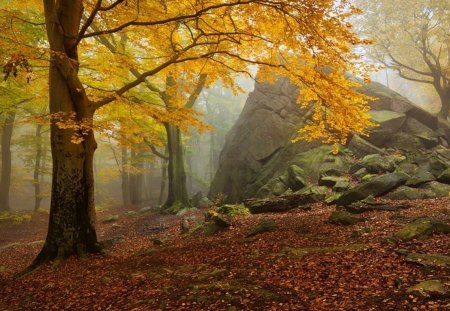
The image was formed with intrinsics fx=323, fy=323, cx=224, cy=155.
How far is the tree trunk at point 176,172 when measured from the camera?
Answer: 19.1m

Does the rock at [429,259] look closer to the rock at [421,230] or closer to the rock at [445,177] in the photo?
the rock at [421,230]

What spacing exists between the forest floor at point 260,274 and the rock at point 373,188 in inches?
57.7

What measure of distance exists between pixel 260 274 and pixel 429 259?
276 centimetres

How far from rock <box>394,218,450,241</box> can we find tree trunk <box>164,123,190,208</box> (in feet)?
45.6

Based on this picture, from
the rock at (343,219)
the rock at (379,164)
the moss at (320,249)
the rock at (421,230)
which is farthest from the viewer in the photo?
the rock at (379,164)

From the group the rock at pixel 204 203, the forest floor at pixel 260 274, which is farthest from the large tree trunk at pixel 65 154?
the rock at pixel 204 203

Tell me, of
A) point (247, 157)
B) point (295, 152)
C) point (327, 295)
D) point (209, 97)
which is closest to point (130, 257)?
point (327, 295)

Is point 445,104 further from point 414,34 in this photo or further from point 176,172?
point 176,172

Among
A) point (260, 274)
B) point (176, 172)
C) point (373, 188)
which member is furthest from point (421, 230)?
point (176, 172)

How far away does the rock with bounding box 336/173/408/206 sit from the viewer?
34.8ft

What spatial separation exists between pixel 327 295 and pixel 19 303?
220 inches

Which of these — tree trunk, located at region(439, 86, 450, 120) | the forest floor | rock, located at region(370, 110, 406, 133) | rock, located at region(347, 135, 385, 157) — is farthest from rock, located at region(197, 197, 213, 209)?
tree trunk, located at region(439, 86, 450, 120)

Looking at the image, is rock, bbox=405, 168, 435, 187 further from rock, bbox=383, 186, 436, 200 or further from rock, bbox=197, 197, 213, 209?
rock, bbox=197, 197, 213, 209

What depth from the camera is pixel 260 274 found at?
5.79m
